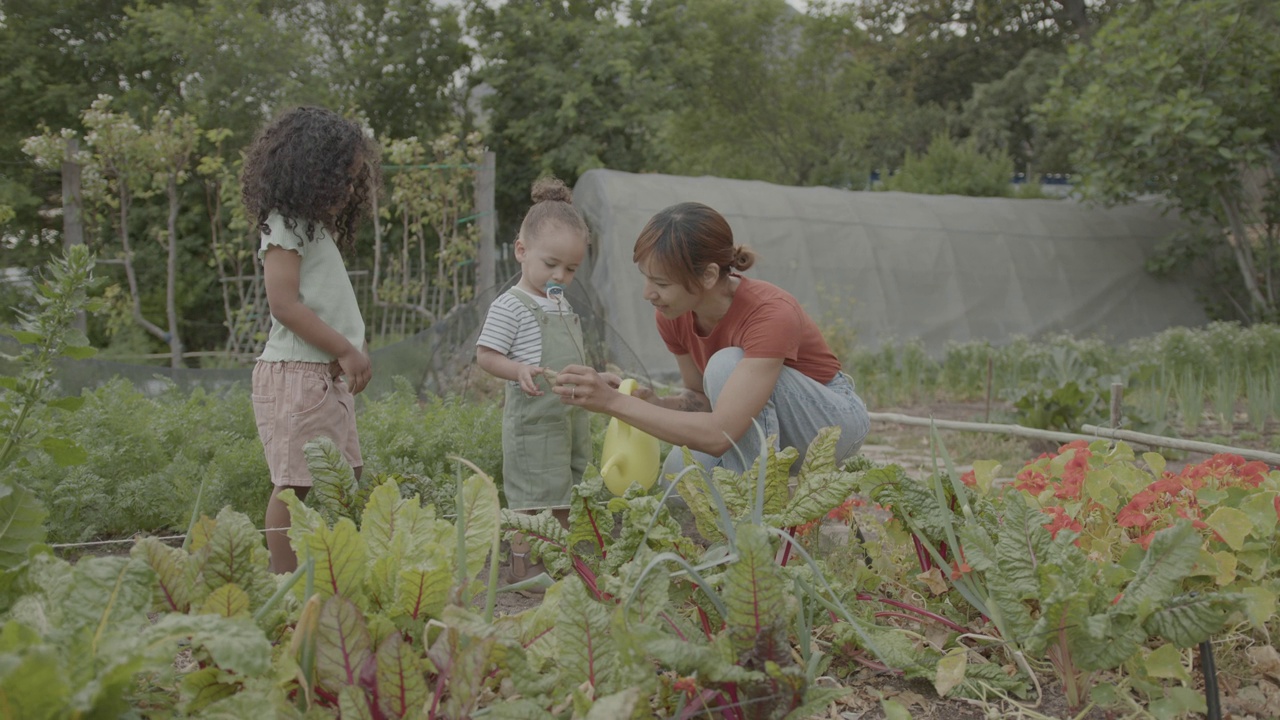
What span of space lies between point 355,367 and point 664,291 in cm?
80

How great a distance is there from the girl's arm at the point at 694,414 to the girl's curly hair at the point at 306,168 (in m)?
0.86

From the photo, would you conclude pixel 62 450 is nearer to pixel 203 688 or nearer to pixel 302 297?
pixel 203 688

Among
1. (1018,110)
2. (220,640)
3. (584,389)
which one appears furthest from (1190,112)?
(1018,110)

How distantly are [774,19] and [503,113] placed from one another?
950 cm

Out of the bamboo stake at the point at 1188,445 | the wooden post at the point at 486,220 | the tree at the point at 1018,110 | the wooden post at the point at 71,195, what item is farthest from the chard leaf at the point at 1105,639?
the tree at the point at 1018,110

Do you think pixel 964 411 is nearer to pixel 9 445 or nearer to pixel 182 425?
pixel 182 425

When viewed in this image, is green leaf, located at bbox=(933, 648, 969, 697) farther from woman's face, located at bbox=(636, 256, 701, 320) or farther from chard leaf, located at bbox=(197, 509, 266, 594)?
woman's face, located at bbox=(636, 256, 701, 320)

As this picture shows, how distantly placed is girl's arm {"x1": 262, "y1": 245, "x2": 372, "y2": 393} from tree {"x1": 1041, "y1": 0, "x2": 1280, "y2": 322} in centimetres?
865

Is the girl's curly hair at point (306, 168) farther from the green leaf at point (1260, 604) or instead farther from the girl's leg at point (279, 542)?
the green leaf at point (1260, 604)

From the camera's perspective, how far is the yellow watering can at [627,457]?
258 cm

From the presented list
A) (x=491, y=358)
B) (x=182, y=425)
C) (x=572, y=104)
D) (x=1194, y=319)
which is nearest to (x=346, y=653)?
(x=491, y=358)

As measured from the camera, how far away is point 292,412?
2.48 m

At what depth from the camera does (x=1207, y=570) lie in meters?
1.57

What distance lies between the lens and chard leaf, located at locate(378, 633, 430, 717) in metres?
1.14
